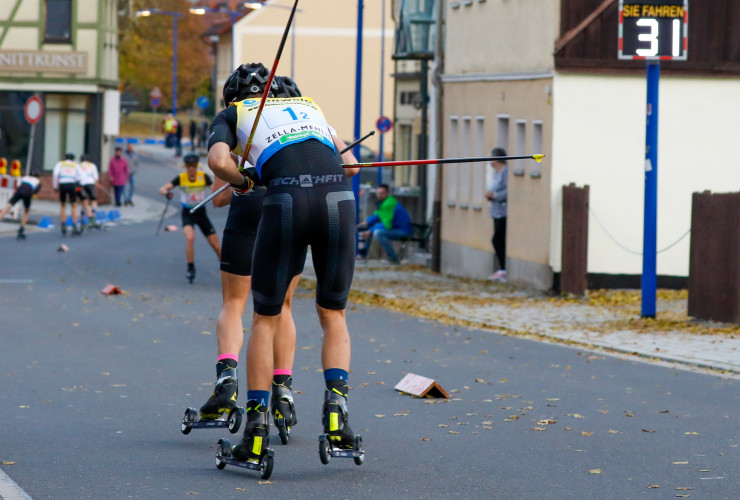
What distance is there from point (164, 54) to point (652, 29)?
3373 inches

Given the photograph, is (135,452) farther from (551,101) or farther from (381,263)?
(381,263)

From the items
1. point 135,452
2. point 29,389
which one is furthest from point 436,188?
point 135,452

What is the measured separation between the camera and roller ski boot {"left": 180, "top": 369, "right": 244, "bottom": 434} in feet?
25.6

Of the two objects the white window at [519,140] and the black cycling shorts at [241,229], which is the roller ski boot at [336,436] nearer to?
the black cycling shorts at [241,229]

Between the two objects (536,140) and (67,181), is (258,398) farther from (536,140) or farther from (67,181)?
(67,181)

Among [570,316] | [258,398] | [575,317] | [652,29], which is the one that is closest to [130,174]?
[570,316]

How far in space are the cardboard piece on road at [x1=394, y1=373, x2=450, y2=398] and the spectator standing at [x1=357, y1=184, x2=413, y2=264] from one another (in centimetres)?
1881

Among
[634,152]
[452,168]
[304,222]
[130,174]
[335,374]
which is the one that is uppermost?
[634,152]

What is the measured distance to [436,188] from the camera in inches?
1081

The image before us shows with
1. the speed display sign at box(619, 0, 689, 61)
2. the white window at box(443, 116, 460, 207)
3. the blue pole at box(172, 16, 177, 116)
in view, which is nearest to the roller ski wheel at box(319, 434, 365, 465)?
the speed display sign at box(619, 0, 689, 61)

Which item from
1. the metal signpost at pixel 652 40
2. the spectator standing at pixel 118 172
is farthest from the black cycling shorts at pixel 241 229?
the spectator standing at pixel 118 172

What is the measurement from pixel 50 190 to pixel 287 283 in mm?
46940

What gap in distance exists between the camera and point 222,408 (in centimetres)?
786

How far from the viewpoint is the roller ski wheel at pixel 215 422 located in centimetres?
776
